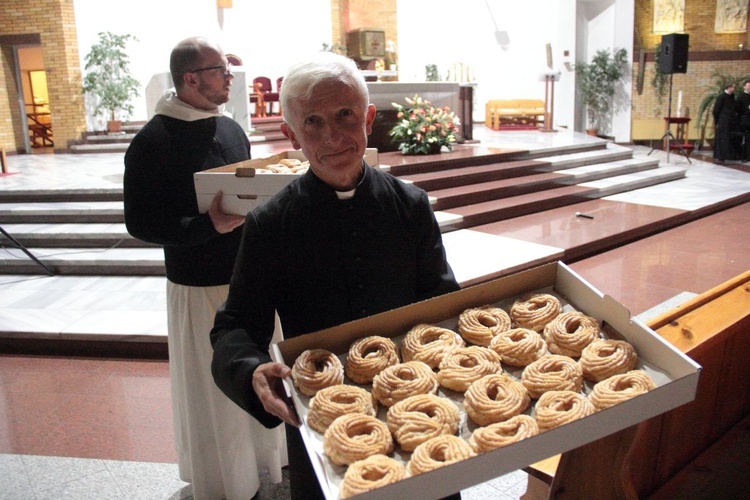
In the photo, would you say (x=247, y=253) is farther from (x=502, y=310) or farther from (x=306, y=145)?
(x=502, y=310)

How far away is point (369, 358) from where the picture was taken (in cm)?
121

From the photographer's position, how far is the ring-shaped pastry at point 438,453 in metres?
0.92

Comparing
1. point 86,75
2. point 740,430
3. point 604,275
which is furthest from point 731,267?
point 86,75

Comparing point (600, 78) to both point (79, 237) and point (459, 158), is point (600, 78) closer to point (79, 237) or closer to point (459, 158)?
point (459, 158)

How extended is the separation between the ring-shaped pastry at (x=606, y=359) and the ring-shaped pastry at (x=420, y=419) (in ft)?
0.89

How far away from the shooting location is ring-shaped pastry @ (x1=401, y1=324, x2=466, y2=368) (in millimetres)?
1241

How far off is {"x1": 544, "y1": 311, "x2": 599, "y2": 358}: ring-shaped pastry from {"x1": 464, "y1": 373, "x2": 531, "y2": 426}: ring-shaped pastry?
15 centimetres

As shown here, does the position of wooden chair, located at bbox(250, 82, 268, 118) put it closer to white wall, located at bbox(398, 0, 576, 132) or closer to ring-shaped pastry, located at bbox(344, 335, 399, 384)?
white wall, located at bbox(398, 0, 576, 132)

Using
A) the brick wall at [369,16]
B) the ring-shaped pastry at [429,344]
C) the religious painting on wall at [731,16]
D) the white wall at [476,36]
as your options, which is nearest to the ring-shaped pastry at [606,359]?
the ring-shaped pastry at [429,344]

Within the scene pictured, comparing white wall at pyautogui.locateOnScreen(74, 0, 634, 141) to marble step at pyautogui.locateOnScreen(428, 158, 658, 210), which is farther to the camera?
white wall at pyautogui.locateOnScreen(74, 0, 634, 141)

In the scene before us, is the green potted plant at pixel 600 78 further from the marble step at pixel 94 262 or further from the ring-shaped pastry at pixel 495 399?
the ring-shaped pastry at pixel 495 399

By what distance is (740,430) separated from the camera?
7.30ft

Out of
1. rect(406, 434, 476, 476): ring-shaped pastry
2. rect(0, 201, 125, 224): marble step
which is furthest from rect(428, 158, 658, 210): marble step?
rect(406, 434, 476, 476): ring-shaped pastry

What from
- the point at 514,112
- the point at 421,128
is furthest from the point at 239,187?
the point at 514,112
